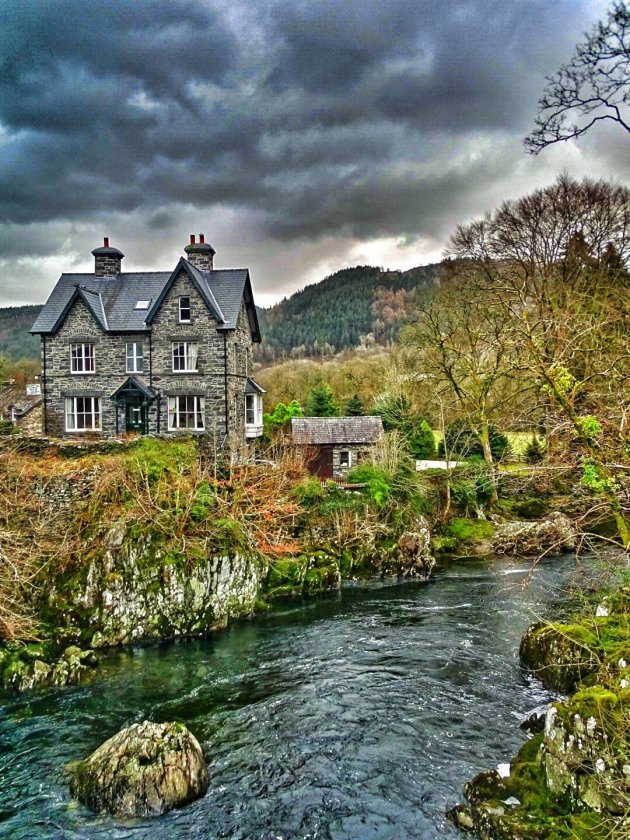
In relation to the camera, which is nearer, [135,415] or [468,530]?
[468,530]

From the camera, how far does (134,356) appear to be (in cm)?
3156

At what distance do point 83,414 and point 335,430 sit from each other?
14.2 m

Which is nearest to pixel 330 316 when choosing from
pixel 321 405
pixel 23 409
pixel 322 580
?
pixel 321 405

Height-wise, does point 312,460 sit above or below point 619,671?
above

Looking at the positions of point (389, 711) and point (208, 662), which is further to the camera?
point (208, 662)

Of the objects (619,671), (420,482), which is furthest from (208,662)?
(420,482)

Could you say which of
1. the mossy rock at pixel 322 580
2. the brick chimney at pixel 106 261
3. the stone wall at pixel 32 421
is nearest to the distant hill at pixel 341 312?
the stone wall at pixel 32 421

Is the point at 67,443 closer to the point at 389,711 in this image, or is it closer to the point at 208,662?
the point at 208,662

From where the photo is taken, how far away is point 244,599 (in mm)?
20031

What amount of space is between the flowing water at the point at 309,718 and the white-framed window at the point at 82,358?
1885cm

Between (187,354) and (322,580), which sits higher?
(187,354)

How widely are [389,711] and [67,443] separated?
1749 cm

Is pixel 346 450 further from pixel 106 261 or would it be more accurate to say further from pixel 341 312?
pixel 341 312

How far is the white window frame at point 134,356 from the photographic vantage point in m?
31.5
